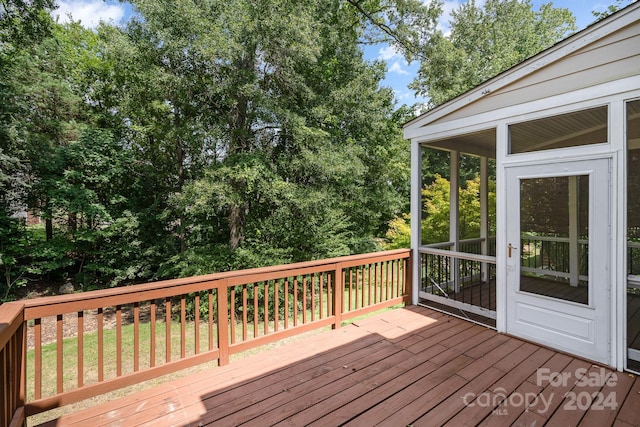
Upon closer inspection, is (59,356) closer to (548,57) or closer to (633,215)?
(548,57)

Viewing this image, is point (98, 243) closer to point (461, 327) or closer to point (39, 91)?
point (39, 91)

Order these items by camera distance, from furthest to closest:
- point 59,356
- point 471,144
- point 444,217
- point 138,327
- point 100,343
→ point 444,217
point 471,144
point 138,327
point 100,343
point 59,356

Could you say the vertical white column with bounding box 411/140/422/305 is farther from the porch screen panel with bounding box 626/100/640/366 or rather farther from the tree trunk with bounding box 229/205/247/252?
the tree trunk with bounding box 229/205/247/252

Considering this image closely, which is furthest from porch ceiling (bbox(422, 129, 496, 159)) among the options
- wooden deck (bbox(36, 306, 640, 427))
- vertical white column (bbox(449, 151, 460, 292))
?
wooden deck (bbox(36, 306, 640, 427))

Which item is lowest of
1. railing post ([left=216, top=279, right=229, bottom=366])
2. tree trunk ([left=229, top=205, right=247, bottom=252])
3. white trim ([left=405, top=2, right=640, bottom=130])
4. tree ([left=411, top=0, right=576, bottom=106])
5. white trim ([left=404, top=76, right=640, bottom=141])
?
railing post ([left=216, top=279, right=229, bottom=366])

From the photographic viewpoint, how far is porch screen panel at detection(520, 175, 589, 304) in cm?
291

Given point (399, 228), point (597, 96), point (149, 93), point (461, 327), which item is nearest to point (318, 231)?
point (399, 228)

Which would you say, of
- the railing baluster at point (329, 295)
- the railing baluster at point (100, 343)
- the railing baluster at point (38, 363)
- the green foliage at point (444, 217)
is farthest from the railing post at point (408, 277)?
the railing baluster at point (38, 363)

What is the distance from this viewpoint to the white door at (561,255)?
2738 millimetres

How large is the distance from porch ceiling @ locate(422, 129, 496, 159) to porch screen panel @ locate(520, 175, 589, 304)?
Answer: 160 cm

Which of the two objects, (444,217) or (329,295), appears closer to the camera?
(329,295)

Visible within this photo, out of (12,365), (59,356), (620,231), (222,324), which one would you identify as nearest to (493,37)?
(620,231)

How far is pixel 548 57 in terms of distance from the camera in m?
3.07

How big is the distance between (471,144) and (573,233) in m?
2.45
